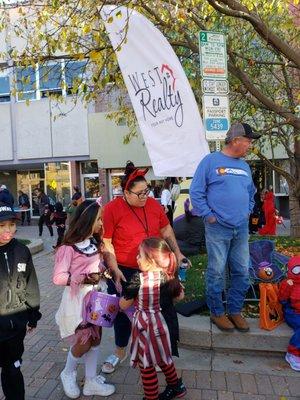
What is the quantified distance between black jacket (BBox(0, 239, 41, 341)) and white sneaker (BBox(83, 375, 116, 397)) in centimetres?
83

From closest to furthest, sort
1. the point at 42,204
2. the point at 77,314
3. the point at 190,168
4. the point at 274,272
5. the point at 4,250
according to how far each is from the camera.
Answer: the point at 4,250 → the point at 77,314 → the point at 190,168 → the point at 274,272 → the point at 42,204

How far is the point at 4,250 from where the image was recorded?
123 inches

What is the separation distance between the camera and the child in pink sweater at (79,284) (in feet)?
11.5

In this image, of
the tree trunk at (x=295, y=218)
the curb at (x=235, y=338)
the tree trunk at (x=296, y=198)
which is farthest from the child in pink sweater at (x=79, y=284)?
the tree trunk at (x=295, y=218)

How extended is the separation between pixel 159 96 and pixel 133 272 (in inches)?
76.2

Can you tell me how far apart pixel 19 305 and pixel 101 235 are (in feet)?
3.19

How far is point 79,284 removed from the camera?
351cm

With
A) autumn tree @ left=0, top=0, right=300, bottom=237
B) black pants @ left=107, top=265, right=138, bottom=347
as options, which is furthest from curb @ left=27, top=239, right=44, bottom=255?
black pants @ left=107, top=265, right=138, bottom=347

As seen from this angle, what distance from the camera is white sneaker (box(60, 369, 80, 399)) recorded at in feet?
11.8

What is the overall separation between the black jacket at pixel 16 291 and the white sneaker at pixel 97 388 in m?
0.83

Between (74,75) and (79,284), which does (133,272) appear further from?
(74,75)

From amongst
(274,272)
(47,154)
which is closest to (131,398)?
(274,272)

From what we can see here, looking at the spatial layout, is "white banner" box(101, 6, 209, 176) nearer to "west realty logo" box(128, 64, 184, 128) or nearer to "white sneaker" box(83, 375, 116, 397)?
"west realty logo" box(128, 64, 184, 128)

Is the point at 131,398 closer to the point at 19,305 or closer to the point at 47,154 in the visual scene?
the point at 19,305
